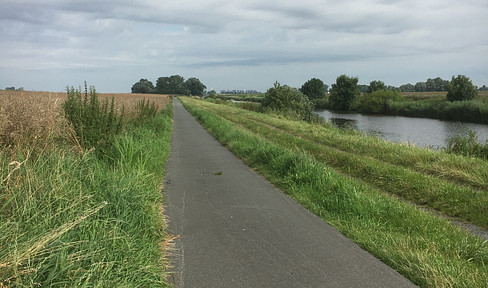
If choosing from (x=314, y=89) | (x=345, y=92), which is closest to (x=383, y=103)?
(x=345, y=92)

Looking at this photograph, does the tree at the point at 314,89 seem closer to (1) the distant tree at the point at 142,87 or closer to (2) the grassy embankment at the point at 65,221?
(1) the distant tree at the point at 142,87

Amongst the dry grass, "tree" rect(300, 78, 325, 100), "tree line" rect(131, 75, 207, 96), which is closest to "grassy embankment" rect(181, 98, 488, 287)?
the dry grass

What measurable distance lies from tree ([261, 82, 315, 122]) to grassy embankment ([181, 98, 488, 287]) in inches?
1132

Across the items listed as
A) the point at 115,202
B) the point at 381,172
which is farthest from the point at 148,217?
the point at 381,172

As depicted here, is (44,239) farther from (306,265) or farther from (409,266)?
(409,266)

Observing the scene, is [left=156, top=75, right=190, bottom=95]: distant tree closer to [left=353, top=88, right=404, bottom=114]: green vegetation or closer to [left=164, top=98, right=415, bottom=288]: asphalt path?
[left=353, top=88, right=404, bottom=114]: green vegetation

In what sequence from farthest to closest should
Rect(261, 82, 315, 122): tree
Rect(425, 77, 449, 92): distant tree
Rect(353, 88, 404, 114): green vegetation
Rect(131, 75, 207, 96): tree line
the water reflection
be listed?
Rect(131, 75, 207, 96): tree line
Rect(425, 77, 449, 92): distant tree
Rect(353, 88, 404, 114): green vegetation
Rect(261, 82, 315, 122): tree
the water reflection

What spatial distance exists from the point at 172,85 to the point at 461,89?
14250cm

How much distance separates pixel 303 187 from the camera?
7691 mm

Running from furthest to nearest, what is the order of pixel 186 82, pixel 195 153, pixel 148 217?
pixel 186 82 → pixel 195 153 → pixel 148 217

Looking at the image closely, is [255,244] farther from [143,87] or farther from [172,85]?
[172,85]

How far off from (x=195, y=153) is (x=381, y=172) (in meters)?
6.45

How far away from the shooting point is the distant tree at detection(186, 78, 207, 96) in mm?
174875

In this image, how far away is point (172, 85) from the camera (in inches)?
6831
